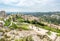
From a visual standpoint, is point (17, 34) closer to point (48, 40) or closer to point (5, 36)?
point (5, 36)

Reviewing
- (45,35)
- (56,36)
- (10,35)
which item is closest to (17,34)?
(10,35)

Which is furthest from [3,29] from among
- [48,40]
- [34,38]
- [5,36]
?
[48,40]

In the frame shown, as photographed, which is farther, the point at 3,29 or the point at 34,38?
the point at 3,29

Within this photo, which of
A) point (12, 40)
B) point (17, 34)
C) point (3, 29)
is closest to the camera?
point (12, 40)

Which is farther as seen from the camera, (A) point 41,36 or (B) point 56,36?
(B) point 56,36

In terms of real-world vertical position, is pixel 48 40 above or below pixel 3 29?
below

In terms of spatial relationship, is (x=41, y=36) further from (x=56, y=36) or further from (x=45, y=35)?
(x=56, y=36)

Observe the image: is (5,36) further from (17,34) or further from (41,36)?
(41,36)

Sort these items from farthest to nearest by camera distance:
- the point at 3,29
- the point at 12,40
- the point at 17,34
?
the point at 3,29
the point at 17,34
the point at 12,40
